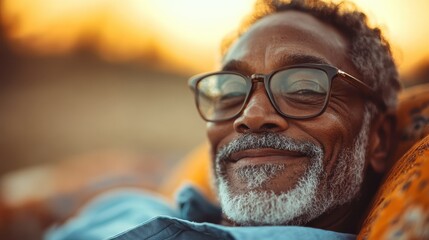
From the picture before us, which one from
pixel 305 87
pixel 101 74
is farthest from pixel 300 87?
pixel 101 74

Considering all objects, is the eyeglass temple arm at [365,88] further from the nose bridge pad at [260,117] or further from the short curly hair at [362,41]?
the nose bridge pad at [260,117]

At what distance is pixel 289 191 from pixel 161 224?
10.6 inches

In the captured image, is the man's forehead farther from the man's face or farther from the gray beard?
the gray beard

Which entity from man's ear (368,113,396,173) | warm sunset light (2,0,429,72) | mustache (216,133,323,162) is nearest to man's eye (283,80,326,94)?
mustache (216,133,323,162)

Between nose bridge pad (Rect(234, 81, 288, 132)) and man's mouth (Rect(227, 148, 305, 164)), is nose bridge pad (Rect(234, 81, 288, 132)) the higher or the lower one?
the higher one

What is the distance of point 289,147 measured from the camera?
911 millimetres

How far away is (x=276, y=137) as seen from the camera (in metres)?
0.92

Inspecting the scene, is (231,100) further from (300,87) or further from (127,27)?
(127,27)

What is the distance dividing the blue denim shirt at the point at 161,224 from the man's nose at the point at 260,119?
226 millimetres

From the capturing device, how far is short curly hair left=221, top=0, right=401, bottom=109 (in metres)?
1.08

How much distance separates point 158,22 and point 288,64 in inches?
85.0

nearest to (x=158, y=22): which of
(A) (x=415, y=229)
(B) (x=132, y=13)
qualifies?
(B) (x=132, y=13)

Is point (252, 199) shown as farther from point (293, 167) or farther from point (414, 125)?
point (414, 125)

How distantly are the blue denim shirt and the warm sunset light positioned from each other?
1340mm
